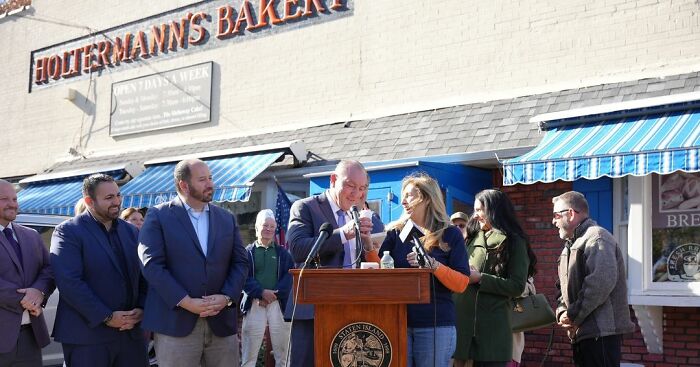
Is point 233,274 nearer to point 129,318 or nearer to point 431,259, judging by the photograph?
point 129,318

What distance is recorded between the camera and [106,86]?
16.3 metres

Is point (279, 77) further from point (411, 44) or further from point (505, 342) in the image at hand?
point (505, 342)

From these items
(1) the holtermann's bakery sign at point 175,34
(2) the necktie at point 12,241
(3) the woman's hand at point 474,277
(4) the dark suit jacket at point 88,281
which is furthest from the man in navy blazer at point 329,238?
(1) the holtermann's bakery sign at point 175,34

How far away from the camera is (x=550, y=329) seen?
9578mm

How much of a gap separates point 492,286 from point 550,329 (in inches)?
147

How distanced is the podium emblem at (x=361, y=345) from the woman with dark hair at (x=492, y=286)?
4.30ft

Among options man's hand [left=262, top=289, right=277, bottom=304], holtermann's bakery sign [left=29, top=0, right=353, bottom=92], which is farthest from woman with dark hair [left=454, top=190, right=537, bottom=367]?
holtermann's bakery sign [left=29, top=0, right=353, bottom=92]

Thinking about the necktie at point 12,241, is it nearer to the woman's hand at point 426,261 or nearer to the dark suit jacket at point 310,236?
the dark suit jacket at point 310,236

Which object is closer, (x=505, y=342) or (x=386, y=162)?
(x=505, y=342)

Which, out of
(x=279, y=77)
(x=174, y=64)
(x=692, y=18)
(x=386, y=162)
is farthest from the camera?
(x=174, y=64)

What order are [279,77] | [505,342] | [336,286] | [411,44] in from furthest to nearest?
[279,77] < [411,44] < [505,342] < [336,286]

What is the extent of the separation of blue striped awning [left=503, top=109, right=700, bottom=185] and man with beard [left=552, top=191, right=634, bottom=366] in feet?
5.04

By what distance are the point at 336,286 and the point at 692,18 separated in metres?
6.13

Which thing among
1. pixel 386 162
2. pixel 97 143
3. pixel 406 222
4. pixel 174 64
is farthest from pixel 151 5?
pixel 406 222
